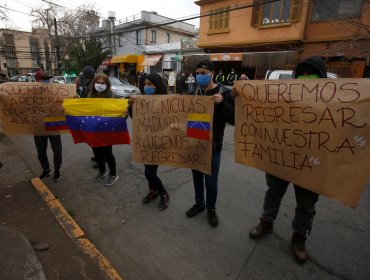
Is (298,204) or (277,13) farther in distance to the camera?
(277,13)

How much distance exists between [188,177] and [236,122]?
6.38 feet

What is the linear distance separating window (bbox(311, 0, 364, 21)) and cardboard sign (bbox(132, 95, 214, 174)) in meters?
12.9

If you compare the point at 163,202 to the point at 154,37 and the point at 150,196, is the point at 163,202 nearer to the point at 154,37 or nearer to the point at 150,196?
the point at 150,196

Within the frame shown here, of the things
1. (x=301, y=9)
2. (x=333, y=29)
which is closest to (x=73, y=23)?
(x=301, y=9)

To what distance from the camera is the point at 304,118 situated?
7.10ft

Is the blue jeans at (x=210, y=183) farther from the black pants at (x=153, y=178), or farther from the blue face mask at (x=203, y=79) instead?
the blue face mask at (x=203, y=79)

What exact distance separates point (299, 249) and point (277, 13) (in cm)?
1641

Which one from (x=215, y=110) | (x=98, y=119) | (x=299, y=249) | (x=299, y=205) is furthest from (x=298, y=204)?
(x=98, y=119)

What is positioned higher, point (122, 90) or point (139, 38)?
point (139, 38)

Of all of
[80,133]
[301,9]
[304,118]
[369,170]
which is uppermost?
[301,9]

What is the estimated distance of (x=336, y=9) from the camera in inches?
523

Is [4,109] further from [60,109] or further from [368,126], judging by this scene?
[368,126]

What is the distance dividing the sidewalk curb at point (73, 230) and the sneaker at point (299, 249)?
167 cm

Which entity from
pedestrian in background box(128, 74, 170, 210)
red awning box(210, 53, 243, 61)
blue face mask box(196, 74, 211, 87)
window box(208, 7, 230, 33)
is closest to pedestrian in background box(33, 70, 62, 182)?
pedestrian in background box(128, 74, 170, 210)
